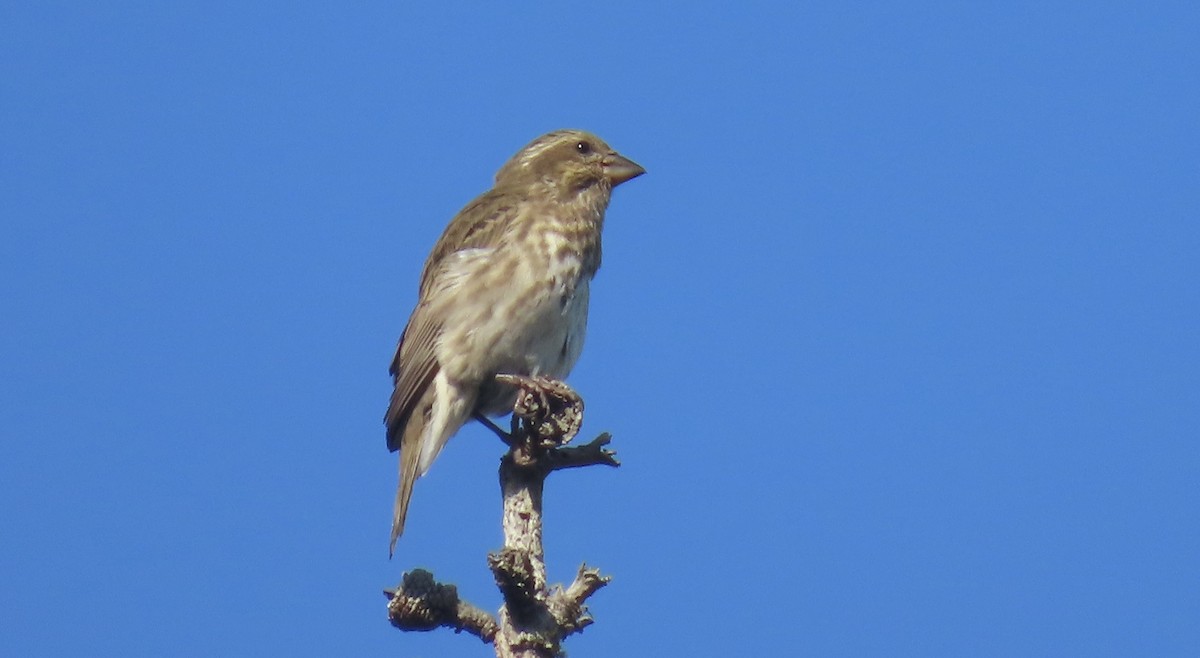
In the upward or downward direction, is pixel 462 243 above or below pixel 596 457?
above

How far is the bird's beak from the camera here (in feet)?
29.8

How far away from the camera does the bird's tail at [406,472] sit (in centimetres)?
732

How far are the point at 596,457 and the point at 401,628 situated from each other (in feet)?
4.01

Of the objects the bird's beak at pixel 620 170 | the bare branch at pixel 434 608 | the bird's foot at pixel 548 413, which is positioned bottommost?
the bare branch at pixel 434 608

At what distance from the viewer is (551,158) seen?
914cm

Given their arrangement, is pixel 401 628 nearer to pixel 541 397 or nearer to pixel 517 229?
pixel 541 397

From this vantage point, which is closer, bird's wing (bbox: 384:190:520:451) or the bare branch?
the bare branch

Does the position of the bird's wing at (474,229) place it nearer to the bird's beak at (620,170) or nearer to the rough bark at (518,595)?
the bird's beak at (620,170)

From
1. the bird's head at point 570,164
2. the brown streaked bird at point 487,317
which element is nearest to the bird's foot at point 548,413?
the brown streaked bird at point 487,317

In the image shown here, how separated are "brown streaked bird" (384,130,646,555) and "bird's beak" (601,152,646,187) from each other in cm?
45

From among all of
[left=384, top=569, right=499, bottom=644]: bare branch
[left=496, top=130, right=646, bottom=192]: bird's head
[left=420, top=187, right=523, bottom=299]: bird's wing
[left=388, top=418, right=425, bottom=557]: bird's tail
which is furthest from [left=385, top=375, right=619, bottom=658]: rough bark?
[left=496, top=130, right=646, bottom=192]: bird's head

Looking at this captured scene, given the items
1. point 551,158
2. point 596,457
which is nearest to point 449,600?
point 596,457

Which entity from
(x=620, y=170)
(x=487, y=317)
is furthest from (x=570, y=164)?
(x=487, y=317)

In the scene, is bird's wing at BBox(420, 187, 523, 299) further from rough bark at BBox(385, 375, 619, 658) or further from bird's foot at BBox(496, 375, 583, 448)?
rough bark at BBox(385, 375, 619, 658)
